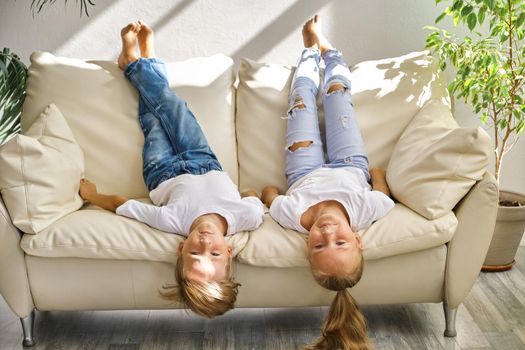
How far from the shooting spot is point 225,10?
3.45m

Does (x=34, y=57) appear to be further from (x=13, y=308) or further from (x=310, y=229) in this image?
(x=310, y=229)

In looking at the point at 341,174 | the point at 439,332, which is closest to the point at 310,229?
the point at 341,174

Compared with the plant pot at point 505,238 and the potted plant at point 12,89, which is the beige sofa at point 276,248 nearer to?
the potted plant at point 12,89

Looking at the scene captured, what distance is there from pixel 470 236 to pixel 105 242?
1268 mm

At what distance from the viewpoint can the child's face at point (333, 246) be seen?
2422mm

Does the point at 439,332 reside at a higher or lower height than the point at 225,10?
lower

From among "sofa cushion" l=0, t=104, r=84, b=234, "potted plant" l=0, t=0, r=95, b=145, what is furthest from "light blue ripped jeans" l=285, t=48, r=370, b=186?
"potted plant" l=0, t=0, r=95, b=145

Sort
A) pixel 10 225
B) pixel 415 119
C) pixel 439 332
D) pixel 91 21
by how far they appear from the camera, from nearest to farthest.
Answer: pixel 10 225 → pixel 439 332 → pixel 415 119 → pixel 91 21

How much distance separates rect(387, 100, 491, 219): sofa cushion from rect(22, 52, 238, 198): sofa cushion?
0.73 m

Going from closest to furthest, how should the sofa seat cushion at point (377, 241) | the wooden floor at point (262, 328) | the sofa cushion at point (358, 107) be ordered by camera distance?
the sofa seat cushion at point (377, 241) < the wooden floor at point (262, 328) < the sofa cushion at point (358, 107)

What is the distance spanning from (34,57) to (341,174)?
136cm

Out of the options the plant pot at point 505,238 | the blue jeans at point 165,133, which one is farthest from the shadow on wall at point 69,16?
the plant pot at point 505,238

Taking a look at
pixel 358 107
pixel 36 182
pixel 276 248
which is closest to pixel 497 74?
pixel 358 107

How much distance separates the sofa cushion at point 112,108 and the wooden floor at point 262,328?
1.75ft
